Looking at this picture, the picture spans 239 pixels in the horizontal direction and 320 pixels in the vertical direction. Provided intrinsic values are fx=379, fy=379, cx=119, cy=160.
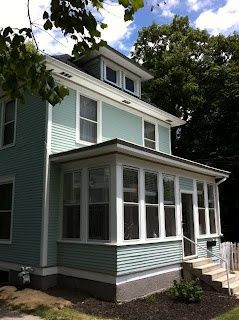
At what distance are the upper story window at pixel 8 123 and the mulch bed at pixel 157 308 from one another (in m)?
6.23

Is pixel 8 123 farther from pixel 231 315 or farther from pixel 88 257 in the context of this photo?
pixel 231 315

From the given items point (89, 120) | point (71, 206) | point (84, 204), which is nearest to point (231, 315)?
point (84, 204)

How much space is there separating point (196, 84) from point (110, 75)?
11.1 meters

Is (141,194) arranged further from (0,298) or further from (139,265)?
(0,298)

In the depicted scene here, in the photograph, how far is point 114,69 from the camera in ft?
51.6

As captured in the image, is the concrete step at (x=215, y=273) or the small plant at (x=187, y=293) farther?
the concrete step at (x=215, y=273)

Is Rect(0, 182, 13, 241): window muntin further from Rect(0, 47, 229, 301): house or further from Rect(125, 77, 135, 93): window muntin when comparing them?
Rect(125, 77, 135, 93): window muntin

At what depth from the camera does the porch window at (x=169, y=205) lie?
39.6ft

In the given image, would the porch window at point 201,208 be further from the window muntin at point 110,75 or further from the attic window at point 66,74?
the attic window at point 66,74

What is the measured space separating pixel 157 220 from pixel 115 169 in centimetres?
250

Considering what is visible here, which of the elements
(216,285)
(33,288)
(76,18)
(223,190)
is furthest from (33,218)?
(223,190)

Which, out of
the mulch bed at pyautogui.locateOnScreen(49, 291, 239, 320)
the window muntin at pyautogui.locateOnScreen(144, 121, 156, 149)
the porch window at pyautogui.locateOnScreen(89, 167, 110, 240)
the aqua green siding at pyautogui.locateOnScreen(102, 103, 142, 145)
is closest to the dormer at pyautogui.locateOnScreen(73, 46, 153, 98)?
the aqua green siding at pyautogui.locateOnScreen(102, 103, 142, 145)

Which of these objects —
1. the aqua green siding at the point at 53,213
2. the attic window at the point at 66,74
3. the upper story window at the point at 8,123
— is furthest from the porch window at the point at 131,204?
the upper story window at the point at 8,123

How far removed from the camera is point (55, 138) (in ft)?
38.4
